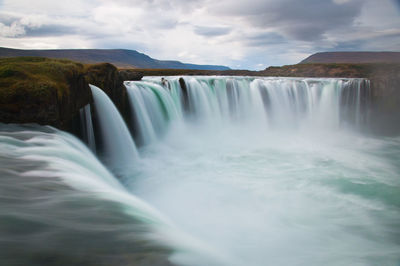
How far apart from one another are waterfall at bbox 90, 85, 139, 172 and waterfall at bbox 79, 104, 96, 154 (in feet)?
1.73

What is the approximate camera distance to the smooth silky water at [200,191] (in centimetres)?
330

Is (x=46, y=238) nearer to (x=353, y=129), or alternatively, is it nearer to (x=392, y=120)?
(x=353, y=129)

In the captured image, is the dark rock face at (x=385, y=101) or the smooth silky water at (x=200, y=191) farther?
the dark rock face at (x=385, y=101)

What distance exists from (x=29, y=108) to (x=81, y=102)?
2.56 meters

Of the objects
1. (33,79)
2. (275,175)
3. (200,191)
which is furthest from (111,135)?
(275,175)

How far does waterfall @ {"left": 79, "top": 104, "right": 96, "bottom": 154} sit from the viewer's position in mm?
9258

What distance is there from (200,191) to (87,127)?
15.4 feet

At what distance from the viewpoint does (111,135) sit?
10.3 m

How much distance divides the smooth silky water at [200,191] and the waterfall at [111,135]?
7cm

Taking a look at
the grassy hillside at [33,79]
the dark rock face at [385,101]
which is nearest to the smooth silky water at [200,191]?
the grassy hillside at [33,79]

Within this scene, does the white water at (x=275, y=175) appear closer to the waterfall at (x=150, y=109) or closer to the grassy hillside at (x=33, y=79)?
the waterfall at (x=150, y=109)

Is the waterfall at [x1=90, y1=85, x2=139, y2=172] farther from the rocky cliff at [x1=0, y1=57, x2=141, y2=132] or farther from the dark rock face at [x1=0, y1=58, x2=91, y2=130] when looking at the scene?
the dark rock face at [x1=0, y1=58, x2=91, y2=130]

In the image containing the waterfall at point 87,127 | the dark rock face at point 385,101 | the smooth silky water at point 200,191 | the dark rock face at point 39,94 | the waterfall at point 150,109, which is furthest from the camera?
the dark rock face at point 385,101

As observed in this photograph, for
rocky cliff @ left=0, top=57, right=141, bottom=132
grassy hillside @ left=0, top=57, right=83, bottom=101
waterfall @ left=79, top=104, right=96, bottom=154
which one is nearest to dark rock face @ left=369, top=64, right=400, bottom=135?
waterfall @ left=79, top=104, right=96, bottom=154
